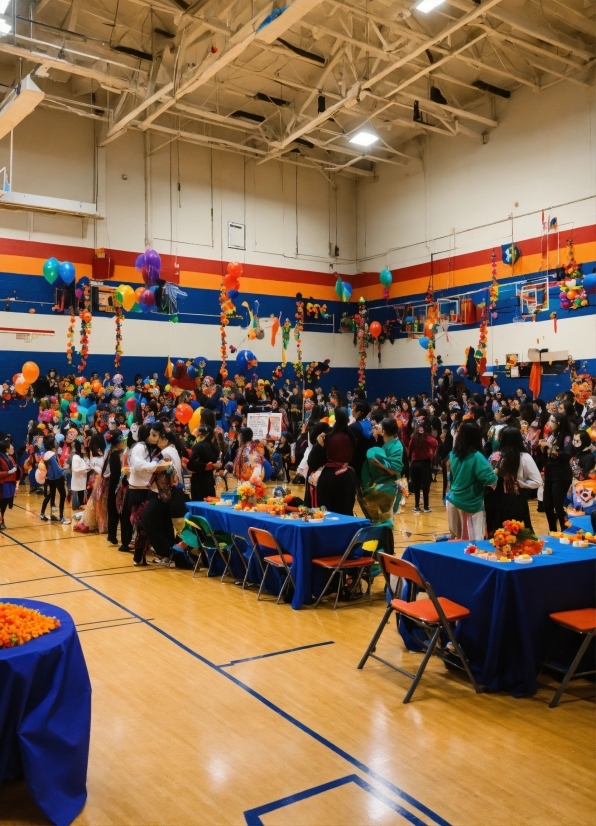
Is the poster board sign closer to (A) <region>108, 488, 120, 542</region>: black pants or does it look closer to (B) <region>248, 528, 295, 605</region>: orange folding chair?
(A) <region>108, 488, 120, 542</region>: black pants

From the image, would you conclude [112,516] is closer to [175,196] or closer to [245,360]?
[245,360]

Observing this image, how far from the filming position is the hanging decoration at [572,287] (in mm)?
13266

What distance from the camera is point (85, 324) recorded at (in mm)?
14789

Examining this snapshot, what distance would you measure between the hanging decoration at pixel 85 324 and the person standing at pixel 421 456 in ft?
26.0

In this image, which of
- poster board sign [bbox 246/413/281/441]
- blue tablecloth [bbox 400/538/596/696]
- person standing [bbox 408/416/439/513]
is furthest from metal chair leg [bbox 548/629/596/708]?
poster board sign [bbox 246/413/281/441]

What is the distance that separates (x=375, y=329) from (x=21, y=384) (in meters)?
8.64

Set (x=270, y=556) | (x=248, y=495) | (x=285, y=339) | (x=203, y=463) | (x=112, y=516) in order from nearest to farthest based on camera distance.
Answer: (x=270, y=556) < (x=248, y=495) < (x=203, y=463) < (x=112, y=516) < (x=285, y=339)

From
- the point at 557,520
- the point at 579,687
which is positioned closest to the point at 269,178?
the point at 557,520

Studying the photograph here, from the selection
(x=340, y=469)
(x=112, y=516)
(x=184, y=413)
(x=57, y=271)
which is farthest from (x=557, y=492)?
(x=57, y=271)

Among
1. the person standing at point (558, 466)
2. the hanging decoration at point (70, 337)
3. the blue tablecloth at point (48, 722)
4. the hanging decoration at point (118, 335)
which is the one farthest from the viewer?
the hanging decoration at point (118, 335)

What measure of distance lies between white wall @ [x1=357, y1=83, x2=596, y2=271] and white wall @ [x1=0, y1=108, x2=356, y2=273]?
1.39m

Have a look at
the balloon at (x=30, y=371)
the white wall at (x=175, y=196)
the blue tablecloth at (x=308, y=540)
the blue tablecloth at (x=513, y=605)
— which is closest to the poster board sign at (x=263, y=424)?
the blue tablecloth at (x=308, y=540)

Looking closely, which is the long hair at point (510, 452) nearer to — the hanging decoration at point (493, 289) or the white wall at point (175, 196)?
the hanging decoration at point (493, 289)

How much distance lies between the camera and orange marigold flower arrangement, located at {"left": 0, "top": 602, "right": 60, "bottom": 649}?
104 inches
